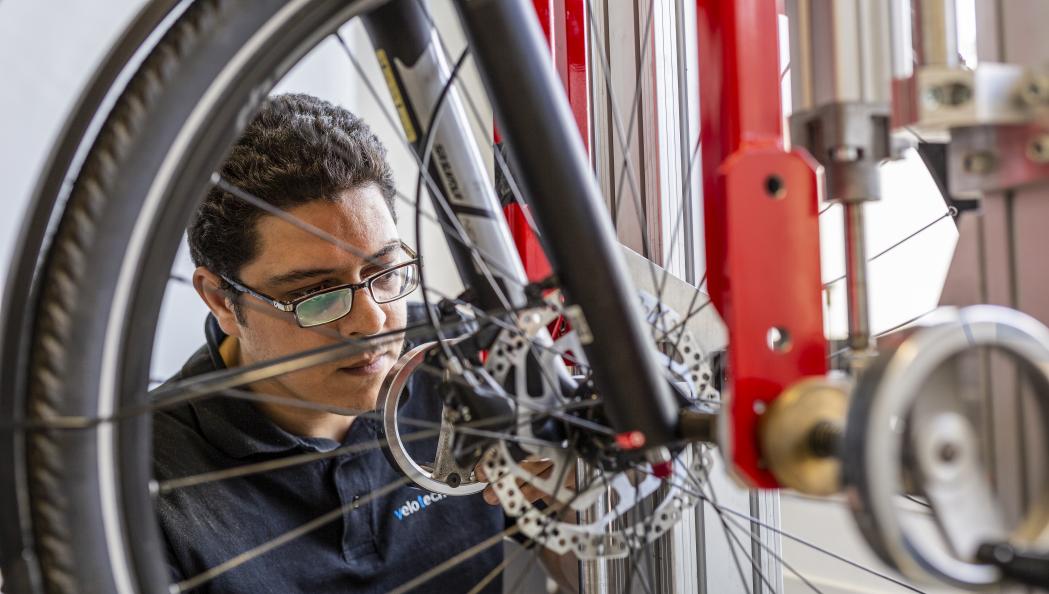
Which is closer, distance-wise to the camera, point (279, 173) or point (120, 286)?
point (120, 286)

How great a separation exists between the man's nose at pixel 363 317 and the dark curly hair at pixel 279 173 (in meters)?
0.14

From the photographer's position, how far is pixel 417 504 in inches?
47.3

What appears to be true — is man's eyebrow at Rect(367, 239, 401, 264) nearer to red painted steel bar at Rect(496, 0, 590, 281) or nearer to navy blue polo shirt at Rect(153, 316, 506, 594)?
red painted steel bar at Rect(496, 0, 590, 281)

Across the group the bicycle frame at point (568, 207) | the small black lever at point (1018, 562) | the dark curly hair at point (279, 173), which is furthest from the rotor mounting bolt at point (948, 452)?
the dark curly hair at point (279, 173)

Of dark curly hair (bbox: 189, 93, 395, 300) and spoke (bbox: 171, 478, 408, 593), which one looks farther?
dark curly hair (bbox: 189, 93, 395, 300)

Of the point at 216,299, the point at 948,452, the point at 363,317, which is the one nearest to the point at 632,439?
the point at 948,452

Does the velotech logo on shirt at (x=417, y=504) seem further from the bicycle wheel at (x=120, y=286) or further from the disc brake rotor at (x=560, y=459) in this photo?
the bicycle wheel at (x=120, y=286)

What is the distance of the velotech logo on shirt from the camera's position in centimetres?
118

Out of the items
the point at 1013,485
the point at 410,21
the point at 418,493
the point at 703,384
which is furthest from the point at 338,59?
the point at 1013,485

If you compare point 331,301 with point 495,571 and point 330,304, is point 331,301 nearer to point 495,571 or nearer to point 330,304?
point 330,304

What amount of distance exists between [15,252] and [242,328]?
60cm

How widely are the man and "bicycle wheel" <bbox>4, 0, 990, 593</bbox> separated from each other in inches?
17.3

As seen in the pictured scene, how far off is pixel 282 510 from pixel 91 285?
670 mm

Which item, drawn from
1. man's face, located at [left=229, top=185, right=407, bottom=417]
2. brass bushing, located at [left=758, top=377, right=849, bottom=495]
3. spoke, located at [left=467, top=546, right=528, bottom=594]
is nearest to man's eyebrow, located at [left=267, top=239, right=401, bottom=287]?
man's face, located at [left=229, top=185, right=407, bottom=417]
